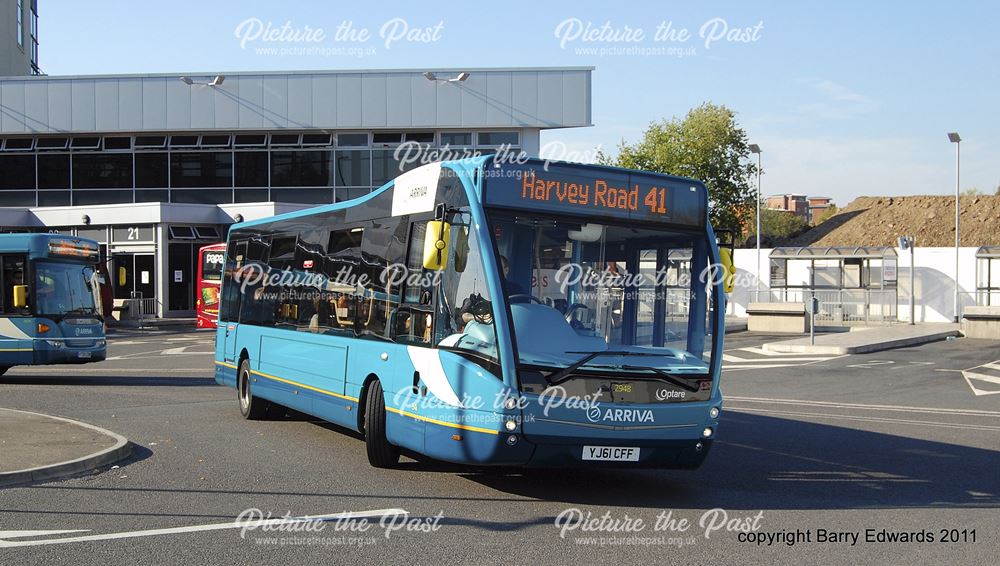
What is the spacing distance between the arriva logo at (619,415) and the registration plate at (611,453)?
0.82ft

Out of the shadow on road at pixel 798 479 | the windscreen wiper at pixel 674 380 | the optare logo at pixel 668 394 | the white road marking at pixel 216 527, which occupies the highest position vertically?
the windscreen wiper at pixel 674 380

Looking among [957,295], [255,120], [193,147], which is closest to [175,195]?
[193,147]

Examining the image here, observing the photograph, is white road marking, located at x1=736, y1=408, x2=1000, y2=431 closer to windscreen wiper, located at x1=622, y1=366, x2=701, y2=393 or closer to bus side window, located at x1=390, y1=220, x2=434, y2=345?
windscreen wiper, located at x1=622, y1=366, x2=701, y2=393

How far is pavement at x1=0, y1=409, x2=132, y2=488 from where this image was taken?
9688 millimetres

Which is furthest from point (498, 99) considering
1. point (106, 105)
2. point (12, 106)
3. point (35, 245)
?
point (35, 245)

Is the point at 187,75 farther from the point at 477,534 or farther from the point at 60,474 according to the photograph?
the point at 477,534

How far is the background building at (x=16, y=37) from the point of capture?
2393 inches

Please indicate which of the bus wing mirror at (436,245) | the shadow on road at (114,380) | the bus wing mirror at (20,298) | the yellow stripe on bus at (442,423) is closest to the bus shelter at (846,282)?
the shadow on road at (114,380)

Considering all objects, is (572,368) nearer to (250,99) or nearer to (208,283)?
(208,283)

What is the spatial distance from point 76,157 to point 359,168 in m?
13.5

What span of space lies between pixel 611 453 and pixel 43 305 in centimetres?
1535

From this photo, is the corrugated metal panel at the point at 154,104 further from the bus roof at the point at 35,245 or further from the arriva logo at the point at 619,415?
the arriva logo at the point at 619,415

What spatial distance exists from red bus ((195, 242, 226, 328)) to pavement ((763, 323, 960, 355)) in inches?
862

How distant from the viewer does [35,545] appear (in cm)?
713
